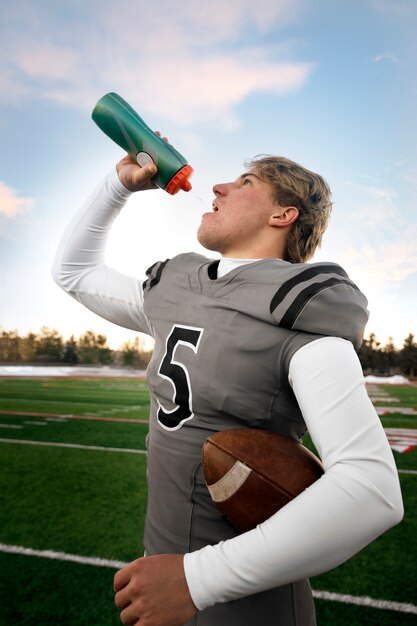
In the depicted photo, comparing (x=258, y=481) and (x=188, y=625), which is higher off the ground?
(x=258, y=481)

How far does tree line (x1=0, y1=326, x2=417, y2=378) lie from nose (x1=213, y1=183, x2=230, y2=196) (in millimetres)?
43555

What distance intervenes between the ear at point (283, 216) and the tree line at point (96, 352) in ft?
143

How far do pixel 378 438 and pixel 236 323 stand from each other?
35 cm

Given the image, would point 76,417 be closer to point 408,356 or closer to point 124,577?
point 124,577

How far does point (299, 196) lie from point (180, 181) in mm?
344

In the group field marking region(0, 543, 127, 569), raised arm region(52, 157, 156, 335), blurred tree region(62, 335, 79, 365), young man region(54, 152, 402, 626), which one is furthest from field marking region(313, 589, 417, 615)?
blurred tree region(62, 335, 79, 365)

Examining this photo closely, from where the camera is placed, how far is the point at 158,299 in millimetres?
1253

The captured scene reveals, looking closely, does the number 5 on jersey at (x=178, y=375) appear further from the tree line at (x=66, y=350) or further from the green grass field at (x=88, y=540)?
the tree line at (x=66, y=350)

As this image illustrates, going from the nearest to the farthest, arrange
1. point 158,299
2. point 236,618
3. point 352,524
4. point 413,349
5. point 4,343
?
point 352,524, point 236,618, point 158,299, point 413,349, point 4,343

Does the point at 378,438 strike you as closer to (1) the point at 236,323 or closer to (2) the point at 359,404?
(2) the point at 359,404

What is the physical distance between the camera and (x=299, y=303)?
95 centimetres

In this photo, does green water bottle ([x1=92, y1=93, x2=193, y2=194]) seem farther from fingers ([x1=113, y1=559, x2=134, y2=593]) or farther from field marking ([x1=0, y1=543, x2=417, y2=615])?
field marking ([x1=0, y1=543, x2=417, y2=615])

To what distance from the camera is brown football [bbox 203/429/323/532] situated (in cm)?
91

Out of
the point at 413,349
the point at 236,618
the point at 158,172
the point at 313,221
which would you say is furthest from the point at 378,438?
the point at 413,349
